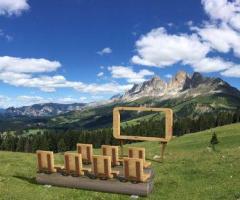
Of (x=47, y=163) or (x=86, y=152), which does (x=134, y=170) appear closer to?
(x=47, y=163)

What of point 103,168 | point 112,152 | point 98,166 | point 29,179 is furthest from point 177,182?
point 29,179

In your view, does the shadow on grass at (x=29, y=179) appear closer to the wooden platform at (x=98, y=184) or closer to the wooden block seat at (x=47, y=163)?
the wooden platform at (x=98, y=184)

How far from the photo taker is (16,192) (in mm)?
22328

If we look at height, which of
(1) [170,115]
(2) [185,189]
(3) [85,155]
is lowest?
(2) [185,189]

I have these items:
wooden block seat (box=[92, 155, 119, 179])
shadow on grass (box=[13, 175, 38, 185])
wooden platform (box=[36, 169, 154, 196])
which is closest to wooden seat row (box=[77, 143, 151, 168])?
wooden platform (box=[36, 169, 154, 196])

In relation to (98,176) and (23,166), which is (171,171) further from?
(23,166)

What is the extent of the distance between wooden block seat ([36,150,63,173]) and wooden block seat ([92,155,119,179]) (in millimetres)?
2586

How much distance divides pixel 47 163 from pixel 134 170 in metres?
5.69

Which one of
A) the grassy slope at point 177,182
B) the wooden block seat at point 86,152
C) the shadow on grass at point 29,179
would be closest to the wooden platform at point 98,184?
the grassy slope at point 177,182

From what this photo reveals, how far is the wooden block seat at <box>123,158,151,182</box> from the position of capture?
21.2 meters

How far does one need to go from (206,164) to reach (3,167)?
15.3m

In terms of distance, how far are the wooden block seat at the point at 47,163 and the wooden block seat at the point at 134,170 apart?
4.47 m

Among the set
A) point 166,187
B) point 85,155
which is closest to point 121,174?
point 166,187

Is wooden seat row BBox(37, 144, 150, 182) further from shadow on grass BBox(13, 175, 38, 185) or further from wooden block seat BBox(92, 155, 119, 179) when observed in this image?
shadow on grass BBox(13, 175, 38, 185)
